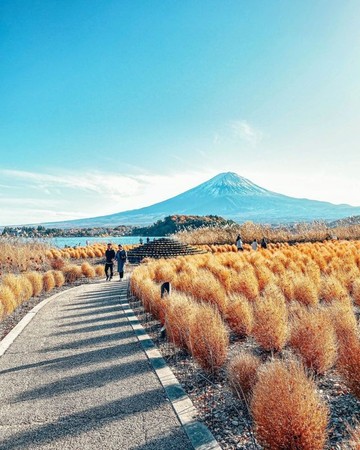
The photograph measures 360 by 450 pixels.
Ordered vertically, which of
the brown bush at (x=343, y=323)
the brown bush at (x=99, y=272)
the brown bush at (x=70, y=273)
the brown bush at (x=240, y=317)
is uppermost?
the brown bush at (x=343, y=323)

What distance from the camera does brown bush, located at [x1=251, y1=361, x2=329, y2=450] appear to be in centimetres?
261

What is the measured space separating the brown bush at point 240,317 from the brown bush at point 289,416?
10.2ft

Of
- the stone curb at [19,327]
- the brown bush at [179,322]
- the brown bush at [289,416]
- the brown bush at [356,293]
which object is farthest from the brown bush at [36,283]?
the brown bush at [289,416]

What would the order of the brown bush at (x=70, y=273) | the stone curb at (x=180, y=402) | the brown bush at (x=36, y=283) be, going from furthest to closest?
the brown bush at (x=70, y=273)
the brown bush at (x=36, y=283)
the stone curb at (x=180, y=402)

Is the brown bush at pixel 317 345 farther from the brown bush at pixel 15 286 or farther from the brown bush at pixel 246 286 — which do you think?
the brown bush at pixel 15 286

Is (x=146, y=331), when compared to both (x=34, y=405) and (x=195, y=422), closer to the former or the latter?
(x=34, y=405)

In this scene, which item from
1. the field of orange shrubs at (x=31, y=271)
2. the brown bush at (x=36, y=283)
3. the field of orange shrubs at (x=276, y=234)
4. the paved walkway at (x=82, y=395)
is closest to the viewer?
the paved walkway at (x=82, y=395)

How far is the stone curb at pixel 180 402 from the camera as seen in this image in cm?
304

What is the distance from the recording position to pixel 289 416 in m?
2.64

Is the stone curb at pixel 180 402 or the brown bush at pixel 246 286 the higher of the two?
the brown bush at pixel 246 286

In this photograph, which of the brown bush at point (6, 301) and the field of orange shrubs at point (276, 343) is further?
the brown bush at point (6, 301)

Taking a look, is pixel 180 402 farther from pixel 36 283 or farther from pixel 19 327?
pixel 36 283

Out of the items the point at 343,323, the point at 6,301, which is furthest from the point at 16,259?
the point at 343,323

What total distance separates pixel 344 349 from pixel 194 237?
28405 millimetres
